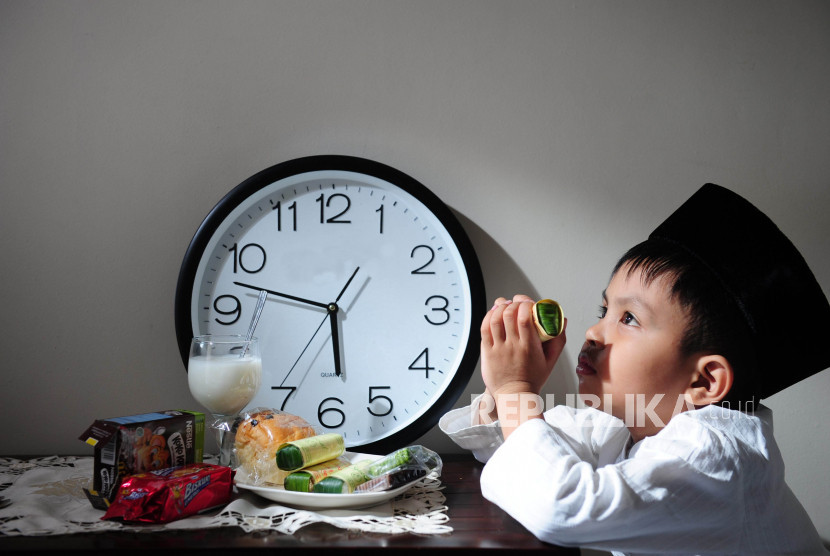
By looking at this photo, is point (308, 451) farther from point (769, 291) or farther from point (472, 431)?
point (769, 291)

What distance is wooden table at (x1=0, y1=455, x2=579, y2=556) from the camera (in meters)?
0.68

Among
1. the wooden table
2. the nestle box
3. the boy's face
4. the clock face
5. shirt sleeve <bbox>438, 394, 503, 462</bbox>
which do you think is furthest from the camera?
the clock face

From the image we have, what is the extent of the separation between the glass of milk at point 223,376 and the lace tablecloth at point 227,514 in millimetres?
138

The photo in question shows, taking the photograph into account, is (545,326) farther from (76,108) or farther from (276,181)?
(76,108)

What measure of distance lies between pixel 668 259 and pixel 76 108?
3.48 feet

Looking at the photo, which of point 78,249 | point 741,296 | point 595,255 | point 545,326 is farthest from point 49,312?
point 741,296

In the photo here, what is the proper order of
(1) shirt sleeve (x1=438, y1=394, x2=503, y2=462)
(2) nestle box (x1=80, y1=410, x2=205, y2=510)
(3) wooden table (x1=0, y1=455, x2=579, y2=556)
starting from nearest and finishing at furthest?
(3) wooden table (x1=0, y1=455, x2=579, y2=556) < (2) nestle box (x1=80, y1=410, x2=205, y2=510) < (1) shirt sleeve (x1=438, y1=394, x2=503, y2=462)

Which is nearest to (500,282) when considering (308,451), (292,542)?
(308,451)

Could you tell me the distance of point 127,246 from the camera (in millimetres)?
1146

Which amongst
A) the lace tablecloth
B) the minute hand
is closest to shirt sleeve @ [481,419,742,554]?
the lace tablecloth

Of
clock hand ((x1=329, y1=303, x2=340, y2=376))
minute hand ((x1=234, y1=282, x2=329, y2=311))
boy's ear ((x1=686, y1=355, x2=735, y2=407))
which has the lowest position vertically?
boy's ear ((x1=686, y1=355, x2=735, y2=407))

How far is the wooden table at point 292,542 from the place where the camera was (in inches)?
26.7

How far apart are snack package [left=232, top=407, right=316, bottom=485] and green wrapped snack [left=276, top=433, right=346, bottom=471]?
0.03 metres

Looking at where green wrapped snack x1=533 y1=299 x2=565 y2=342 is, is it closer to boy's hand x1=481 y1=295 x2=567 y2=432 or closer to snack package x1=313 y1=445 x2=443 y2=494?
boy's hand x1=481 y1=295 x2=567 y2=432
